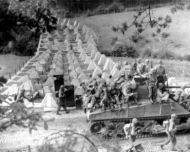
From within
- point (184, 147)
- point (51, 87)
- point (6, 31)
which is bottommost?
point (184, 147)

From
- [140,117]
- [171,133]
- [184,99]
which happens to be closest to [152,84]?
[140,117]

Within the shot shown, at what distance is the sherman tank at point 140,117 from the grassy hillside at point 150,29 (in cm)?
1555

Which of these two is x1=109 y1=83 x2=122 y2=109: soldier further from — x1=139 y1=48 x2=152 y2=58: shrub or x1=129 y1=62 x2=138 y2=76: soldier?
x1=139 y1=48 x2=152 y2=58: shrub

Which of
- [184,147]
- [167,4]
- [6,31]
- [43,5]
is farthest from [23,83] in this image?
[167,4]

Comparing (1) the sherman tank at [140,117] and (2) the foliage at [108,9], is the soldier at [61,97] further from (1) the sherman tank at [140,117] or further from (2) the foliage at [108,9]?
(2) the foliage at [108,9]

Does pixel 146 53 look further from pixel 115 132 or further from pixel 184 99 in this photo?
pixel 115 132

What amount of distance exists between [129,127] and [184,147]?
204cm

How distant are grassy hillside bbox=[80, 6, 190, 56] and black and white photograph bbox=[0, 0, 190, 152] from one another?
9 centimetres

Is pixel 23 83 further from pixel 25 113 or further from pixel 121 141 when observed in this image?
pixel 25 113

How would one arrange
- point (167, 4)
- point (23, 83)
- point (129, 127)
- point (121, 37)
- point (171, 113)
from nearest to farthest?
1. point (129, 127)
2. point (171, 113)
3. point (23, 83)
4. point (121, 37)
5. point (167, 4)

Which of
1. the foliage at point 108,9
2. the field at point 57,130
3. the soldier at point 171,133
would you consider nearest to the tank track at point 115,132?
the field at point 57,130

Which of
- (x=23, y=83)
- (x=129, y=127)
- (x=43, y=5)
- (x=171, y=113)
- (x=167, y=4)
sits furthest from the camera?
(x=167, y=4)

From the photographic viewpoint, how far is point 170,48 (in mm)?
35531

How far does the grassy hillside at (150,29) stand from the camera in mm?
36100
